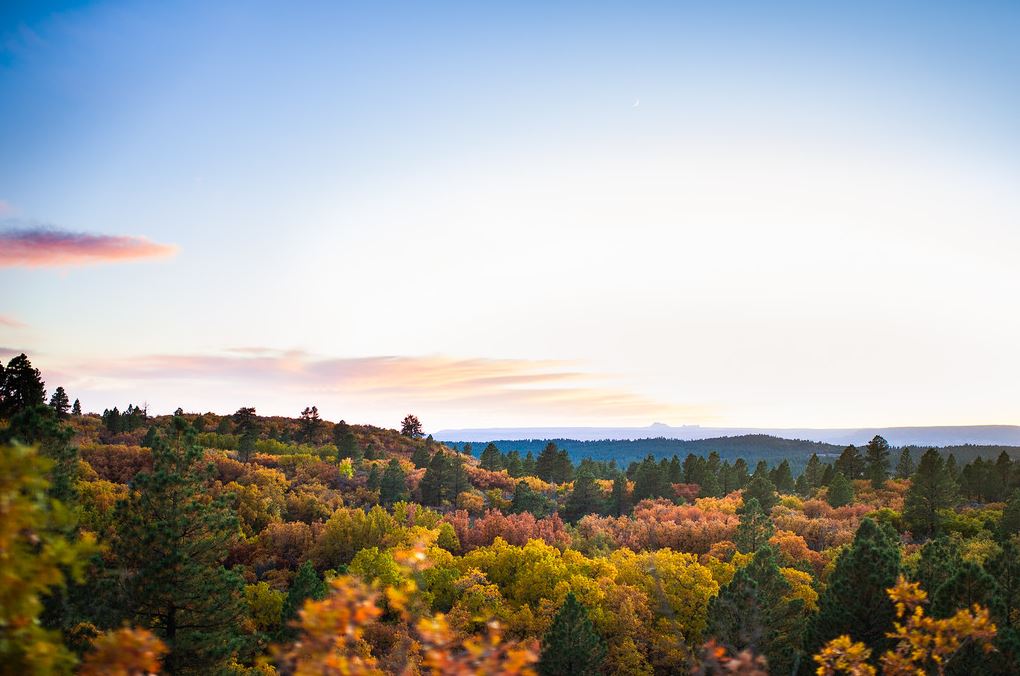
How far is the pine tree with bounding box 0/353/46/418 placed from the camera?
36.9 metres

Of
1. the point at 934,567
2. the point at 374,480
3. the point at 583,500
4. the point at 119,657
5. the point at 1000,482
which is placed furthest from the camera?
the point at 583,500

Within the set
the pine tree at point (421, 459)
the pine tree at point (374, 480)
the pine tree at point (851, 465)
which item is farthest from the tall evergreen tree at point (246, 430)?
the pine tree at point (851, 465)

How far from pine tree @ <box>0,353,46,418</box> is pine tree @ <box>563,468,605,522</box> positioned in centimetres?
5691

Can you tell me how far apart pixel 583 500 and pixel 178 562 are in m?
61.5

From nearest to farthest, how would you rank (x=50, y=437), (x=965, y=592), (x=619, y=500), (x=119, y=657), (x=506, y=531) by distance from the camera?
(x=119, y=657) → (x=50, y=437) → (x=965, y=592) → (x=506, y=531) → (x=619, y=500)

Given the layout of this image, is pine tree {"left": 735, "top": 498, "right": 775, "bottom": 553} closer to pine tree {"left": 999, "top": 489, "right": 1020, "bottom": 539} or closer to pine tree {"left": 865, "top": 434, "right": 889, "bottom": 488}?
pine tree {"left": 999, "top": 489, "right": 1020, "bottom": 539}

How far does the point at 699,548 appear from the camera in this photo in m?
57.9

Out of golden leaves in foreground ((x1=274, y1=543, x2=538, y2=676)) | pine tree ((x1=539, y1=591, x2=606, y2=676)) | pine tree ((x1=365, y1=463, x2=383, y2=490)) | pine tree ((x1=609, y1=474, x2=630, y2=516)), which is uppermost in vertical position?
golden leaves in foreground ((x1=274, y1=543, x2=538, y2=676))

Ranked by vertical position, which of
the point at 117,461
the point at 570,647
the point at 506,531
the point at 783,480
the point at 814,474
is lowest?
the point at 506,531

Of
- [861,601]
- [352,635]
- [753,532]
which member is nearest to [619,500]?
[753,532]

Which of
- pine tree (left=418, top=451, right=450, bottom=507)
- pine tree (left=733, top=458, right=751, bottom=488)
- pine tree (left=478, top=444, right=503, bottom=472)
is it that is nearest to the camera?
pine tree (left=418, top=451, right=450, bottom=507)

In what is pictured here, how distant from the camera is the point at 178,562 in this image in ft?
66.8

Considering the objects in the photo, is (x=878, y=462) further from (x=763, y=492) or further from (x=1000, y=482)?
(x=763, y=492)

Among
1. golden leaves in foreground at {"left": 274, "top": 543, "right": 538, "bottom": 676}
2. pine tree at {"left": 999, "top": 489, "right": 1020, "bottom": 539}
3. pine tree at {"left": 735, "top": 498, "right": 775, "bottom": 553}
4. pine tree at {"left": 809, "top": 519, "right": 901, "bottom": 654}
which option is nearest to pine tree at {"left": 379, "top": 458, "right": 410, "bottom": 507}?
pine tree at {"left": 735, "top": 498, "right": 775, "bottom": 553}
